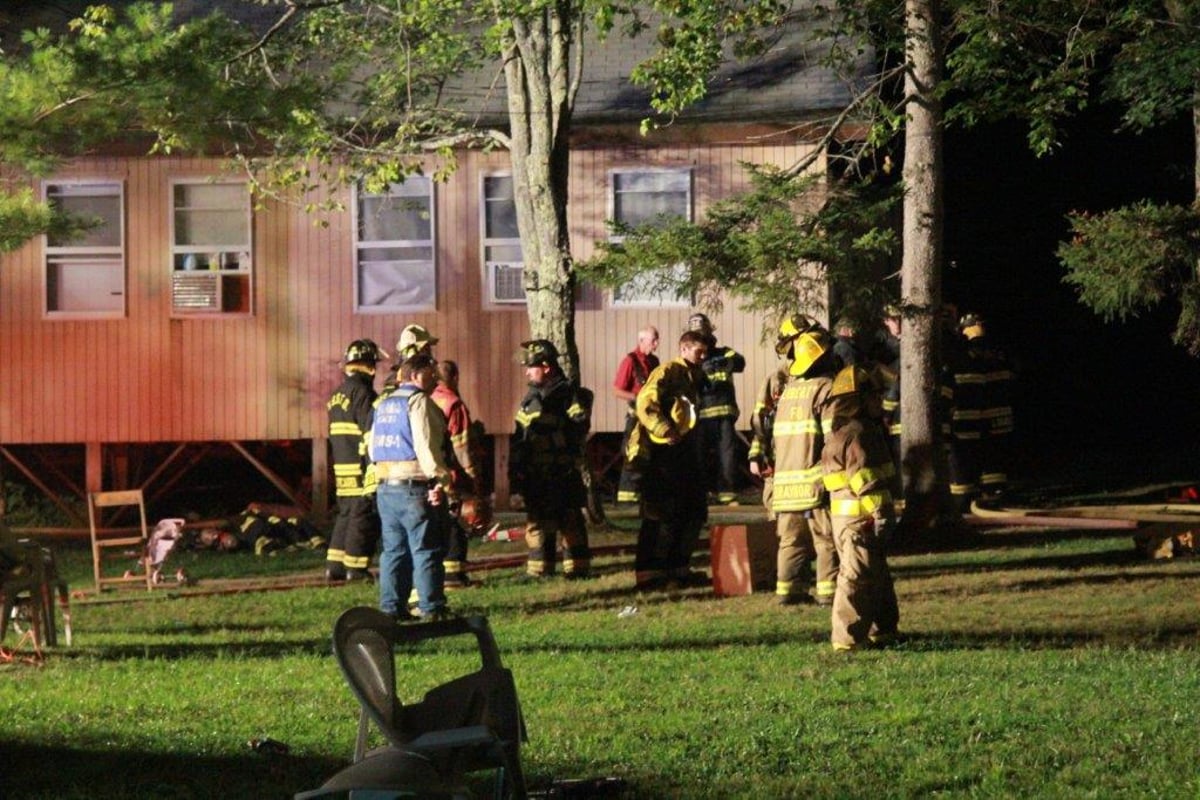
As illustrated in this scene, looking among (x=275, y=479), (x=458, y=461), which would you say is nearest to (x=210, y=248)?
(x=275, y=479)

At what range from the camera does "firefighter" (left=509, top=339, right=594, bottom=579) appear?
14.9 meters

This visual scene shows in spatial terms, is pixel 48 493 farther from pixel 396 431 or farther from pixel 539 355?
pixel 396 431

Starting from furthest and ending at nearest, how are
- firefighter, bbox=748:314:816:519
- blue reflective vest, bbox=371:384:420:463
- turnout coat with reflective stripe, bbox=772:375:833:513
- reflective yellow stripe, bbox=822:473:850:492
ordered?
firefighter, bbox=748:314:816:519
blue reflective vest, bbox=371:384:420:463
turnout coat with reflective stripe, bbox=772:375:833:513
reflective yellow stripe, bbox=822:473:850:492

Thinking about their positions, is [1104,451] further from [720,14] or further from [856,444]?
[856,444]

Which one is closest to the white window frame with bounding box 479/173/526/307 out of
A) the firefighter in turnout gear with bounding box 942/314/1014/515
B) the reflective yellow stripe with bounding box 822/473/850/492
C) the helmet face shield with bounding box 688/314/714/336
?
the helmet face shield with bounding box 688/314/714/336

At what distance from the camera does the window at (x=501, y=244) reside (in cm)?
2191

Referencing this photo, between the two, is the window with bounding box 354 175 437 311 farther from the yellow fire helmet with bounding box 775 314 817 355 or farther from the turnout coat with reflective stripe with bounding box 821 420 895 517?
the turnout coat with reflective stripe with bounding box 821 420 895 517

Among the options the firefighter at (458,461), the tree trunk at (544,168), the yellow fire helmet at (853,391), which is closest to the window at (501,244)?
the tree trunk at (544,168)

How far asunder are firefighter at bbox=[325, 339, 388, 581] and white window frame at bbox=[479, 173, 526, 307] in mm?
6743

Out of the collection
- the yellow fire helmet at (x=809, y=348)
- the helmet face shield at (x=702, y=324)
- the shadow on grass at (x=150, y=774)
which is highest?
the helmet face shield at (x=702, y=324)

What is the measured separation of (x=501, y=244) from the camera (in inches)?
865

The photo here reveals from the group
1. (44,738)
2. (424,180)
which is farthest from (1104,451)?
(44,738)

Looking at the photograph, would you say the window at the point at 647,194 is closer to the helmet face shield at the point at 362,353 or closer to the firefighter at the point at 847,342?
the firefighter at the point at 847,342

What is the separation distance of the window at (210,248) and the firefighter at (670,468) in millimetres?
9313
